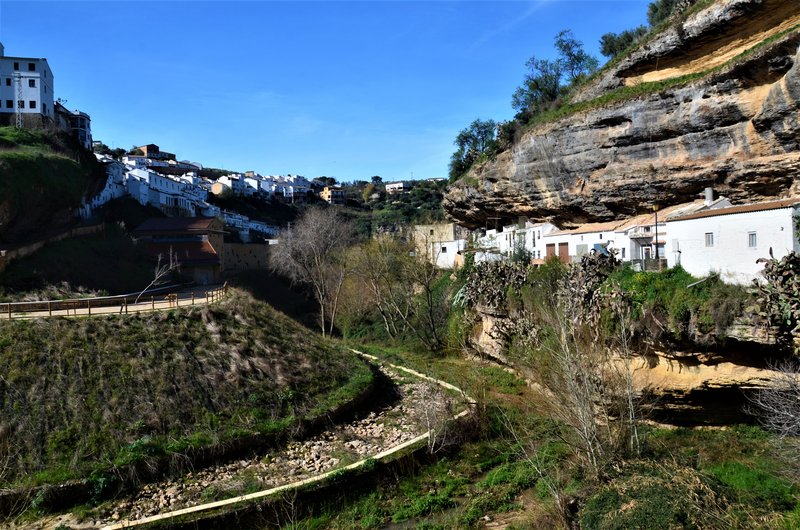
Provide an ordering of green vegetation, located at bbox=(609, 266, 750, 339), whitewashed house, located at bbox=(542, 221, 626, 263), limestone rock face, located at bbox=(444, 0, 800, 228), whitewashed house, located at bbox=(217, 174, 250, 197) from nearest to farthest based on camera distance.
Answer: green vegetation, located at bbox=(609, 266, 750, 339)
limestone rock face, located at bbox=(444, 0, 800, 228)
whitewashed house, located at bbox=(542, 221, 626, 263)
whitewashed house, located at bbox=(217, 174, 250, 197)

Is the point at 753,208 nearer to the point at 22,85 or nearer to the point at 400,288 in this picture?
the point at 400,288

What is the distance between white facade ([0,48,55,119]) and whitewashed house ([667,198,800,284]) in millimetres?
56566

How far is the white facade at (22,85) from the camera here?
47844mm

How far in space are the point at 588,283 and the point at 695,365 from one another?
4.42 m

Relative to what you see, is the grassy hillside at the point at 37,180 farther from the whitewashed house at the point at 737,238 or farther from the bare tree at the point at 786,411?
the bare tree at the point at 786,411

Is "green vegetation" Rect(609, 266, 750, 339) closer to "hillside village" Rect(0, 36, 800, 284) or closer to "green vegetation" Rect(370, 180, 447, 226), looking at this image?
"hillside village" Rect(0, 36, 800, 284)

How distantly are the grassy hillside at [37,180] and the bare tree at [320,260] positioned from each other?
16.1 meters

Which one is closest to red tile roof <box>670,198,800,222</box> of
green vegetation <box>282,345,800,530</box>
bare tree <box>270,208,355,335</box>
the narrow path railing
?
green vegetation <box>282,345,800,530</box>

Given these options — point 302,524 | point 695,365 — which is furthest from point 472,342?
point 302,524

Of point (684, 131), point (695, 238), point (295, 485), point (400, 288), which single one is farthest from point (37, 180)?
point (684, 131)

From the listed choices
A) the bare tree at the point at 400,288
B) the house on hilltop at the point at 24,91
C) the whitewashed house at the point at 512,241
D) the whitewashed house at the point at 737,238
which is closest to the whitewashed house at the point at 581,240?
the whitewashed house at the point at 512,241

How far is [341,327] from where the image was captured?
3628 cm

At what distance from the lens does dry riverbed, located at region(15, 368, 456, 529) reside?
39.6 ft

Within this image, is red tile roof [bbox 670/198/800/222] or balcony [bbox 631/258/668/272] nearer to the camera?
red tile roof [bbox 670/198/800/222]
